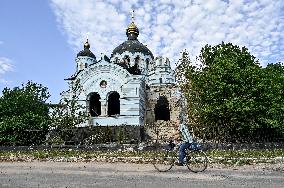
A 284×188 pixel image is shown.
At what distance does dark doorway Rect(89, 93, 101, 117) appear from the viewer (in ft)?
129

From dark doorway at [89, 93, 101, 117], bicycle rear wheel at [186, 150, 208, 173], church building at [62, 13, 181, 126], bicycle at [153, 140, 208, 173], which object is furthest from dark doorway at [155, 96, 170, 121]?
bicycle rear wheel at [186, 150, 208, 173]

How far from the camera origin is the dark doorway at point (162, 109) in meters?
44.4

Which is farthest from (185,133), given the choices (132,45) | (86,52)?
(86,52)

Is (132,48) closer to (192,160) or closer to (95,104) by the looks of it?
(95,104)

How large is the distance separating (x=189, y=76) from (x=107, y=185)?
2470 centimetres

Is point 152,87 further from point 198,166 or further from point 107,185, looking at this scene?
point 107,185

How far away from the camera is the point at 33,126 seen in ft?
98.4

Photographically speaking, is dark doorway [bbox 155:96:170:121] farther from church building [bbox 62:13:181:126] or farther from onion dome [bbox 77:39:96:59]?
onion dome [bbox 77:39:96:59]

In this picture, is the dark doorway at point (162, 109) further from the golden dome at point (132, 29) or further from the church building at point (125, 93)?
Answer: the golden dome at point (132, 29)

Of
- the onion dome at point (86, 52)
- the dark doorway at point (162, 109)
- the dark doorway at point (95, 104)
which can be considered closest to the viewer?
the dark doorway at point (95, 104)

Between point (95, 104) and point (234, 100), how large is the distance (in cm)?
1816

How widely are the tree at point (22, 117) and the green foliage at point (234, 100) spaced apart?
13034 mm

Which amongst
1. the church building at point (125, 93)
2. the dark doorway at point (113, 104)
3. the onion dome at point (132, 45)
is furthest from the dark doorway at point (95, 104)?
the onion dome at point (132, 45)

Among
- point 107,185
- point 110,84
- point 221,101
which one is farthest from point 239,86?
point 107,185
